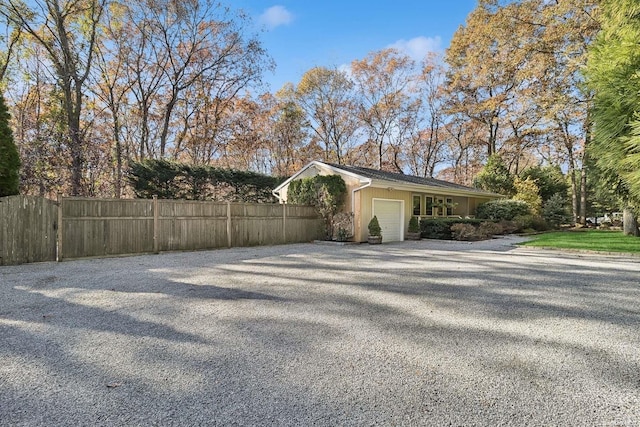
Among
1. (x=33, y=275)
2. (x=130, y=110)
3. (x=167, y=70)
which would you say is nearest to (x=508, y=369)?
(x=33, y=275)

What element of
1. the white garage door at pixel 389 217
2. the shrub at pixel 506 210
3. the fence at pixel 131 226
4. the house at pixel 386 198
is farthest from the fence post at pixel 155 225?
the shrub at pixel 506 210

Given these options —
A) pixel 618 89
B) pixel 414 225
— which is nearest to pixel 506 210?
pixel 414 225

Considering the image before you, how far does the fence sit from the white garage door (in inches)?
123

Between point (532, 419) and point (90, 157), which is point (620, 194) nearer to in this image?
point (532, 419)

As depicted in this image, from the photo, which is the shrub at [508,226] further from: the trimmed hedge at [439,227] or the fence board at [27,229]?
the fence board at [27,229]

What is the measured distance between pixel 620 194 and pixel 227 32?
721 inches

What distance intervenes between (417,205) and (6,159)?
13755 mm

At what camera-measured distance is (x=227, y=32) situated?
59.1 ft

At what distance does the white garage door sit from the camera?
13.3m

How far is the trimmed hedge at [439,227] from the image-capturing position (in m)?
14.0

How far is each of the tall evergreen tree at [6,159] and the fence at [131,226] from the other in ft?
2.27

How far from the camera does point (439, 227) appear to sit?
553 inches

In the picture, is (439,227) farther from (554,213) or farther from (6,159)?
(6,159)

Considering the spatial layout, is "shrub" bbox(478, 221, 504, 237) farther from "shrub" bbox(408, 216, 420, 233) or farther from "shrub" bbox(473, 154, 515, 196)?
"shrub" bbox(473, 154, 515, 196)
